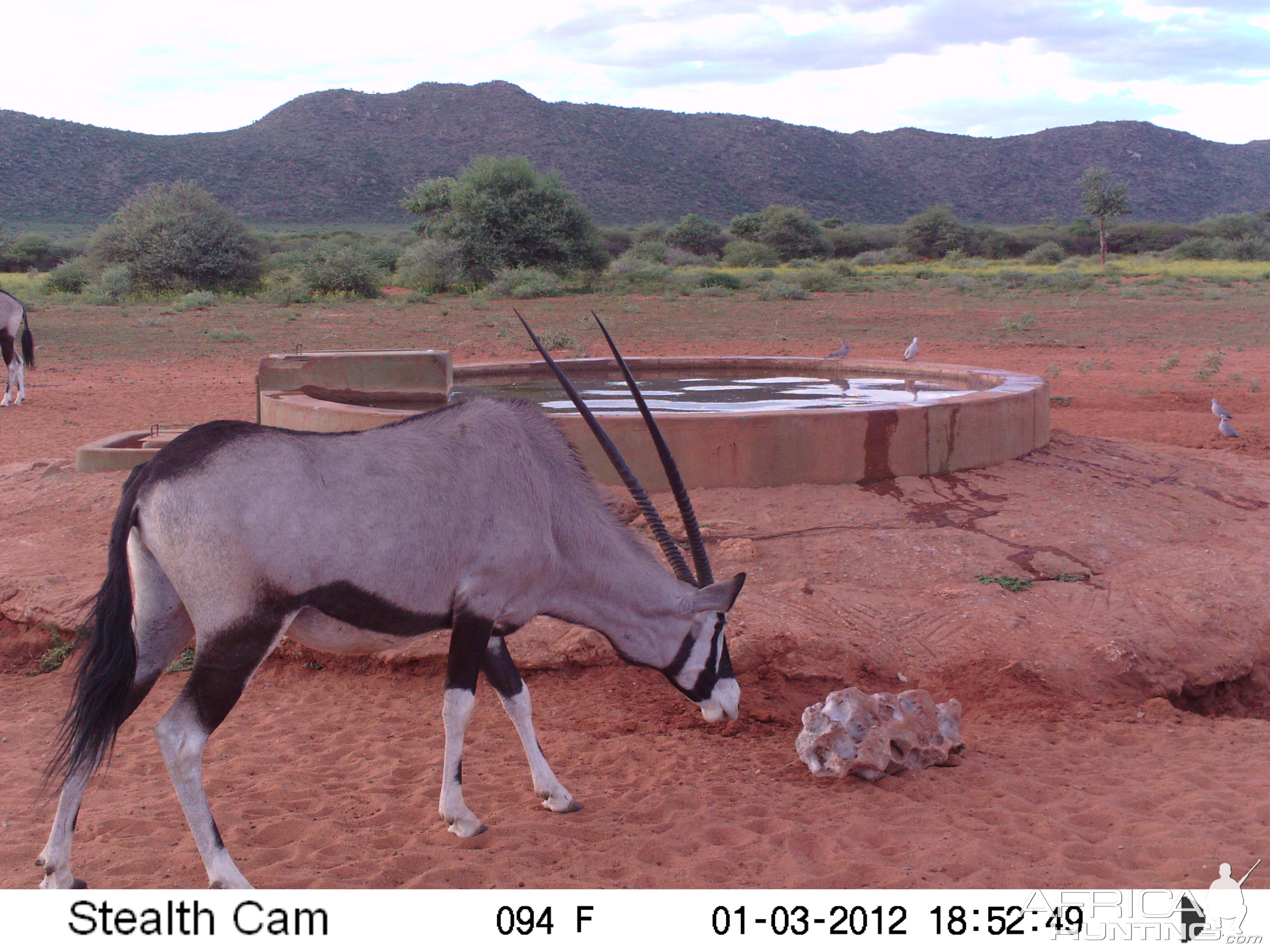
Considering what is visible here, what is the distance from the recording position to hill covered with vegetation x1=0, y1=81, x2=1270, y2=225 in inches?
2500

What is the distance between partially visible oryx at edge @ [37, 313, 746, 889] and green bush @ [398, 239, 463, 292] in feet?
90.0

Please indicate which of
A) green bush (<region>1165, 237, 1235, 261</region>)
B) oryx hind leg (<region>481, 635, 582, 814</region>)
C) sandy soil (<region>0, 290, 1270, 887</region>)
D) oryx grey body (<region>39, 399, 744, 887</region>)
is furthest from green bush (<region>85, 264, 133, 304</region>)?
green bush (<region>1165, 237, 1235, 261</region>)

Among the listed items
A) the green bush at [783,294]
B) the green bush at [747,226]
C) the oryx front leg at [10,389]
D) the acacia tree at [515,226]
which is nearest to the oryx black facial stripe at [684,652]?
the oryx front leg at [10,389]

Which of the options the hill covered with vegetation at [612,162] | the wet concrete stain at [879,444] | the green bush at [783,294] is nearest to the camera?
the wet concrete stain at [879,444]

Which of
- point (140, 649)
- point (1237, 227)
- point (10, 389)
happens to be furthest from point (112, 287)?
point (1237, 227)

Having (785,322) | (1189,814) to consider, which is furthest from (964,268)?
(1189,814)

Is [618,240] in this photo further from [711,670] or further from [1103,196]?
[711,670]

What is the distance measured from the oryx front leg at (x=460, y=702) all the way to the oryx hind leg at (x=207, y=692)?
21.9 inches

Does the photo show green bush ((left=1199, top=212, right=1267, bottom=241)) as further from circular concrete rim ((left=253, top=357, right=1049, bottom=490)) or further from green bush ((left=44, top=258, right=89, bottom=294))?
circular concrete rim ((left=253, top=357, right=1049, bottom=490))

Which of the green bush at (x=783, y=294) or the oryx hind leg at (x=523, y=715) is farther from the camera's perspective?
the green bush at (x=783, y=294)

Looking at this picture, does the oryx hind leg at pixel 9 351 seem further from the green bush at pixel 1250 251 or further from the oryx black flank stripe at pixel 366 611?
the green bush at pixel 1250 251

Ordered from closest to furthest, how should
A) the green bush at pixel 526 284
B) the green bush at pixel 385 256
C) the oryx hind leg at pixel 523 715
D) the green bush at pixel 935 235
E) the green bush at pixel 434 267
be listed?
the oryx hind leg at pixel 523 715 → the green bush at pixel 526 284 → the green bush at pixel 434 267 → the green bush at pixel 385 256 → the green bush at pixel 935 235

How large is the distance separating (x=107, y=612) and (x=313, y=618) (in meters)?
0.60

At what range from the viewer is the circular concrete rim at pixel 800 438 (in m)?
6.30
